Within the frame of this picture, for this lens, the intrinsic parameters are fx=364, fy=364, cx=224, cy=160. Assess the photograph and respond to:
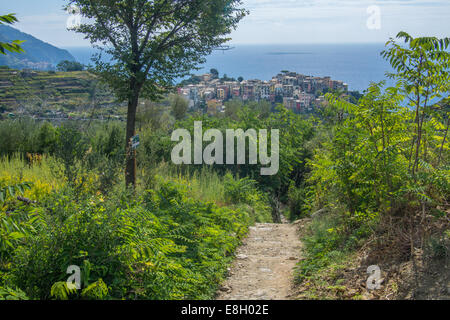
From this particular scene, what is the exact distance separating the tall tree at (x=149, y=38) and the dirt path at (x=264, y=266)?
2718 millimetres

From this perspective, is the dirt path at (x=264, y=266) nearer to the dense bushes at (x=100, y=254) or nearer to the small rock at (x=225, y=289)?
the small rock at (x=225, y=289)

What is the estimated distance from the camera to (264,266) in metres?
5.80

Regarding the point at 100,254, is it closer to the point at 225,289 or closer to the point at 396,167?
the point at 225,289

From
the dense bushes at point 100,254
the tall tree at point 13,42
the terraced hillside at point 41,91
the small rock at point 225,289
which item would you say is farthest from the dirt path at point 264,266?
the terraced hillside at point 41,91

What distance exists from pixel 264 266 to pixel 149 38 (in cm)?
472

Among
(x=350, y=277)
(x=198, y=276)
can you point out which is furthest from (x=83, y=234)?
(x=350, y=277)

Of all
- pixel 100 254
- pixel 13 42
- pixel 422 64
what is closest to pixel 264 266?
pixel 100 254

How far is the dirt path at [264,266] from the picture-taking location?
4555 mm

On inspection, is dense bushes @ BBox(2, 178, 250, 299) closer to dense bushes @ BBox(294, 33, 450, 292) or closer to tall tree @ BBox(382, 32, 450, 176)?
dense bushes @ BBox(294, 33, 450, 292)

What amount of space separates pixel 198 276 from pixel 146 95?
398 cm

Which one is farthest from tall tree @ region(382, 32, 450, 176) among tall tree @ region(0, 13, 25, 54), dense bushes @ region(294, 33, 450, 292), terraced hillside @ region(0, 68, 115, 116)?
terraced hillside @ region(0, 68, 115, 116)

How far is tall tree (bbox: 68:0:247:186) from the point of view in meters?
6.31

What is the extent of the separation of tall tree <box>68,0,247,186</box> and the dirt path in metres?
2.72
